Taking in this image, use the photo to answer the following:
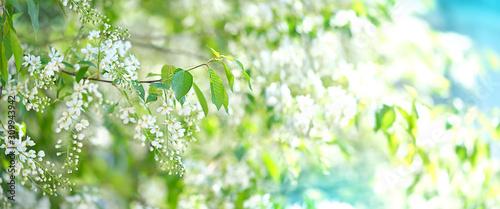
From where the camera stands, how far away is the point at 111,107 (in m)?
0.61

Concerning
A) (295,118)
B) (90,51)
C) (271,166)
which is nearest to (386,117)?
(295,118)

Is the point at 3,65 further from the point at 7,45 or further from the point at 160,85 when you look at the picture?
the point at 160,85

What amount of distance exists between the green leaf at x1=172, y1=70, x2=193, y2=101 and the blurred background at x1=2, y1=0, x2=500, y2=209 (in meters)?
0.31

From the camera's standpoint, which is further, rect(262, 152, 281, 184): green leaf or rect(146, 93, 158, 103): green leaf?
rect(262, 152, 281, 184): green leaf

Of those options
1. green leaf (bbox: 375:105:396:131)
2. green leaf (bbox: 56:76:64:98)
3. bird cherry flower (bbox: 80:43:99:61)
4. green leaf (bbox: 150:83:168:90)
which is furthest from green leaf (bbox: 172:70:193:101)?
green leaf (bbox: 375:105:396:131)

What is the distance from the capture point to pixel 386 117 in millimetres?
838

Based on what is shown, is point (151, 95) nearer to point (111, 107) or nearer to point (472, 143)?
point (111, 107)

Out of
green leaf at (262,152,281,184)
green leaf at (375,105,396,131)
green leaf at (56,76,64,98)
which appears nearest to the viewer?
green leaf at (56,76,64,98)

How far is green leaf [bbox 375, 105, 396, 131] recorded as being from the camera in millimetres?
835

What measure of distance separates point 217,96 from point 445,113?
29.1 inches

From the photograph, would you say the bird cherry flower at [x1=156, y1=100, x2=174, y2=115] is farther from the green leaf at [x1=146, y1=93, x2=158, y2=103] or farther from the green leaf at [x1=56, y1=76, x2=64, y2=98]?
the green leaf at [x1=56, y1=76, x2=64, y2=98]

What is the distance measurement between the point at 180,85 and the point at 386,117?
0.48m

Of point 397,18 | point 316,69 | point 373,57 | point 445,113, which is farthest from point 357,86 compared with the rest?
point 397,18

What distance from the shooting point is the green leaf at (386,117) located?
0.84m
